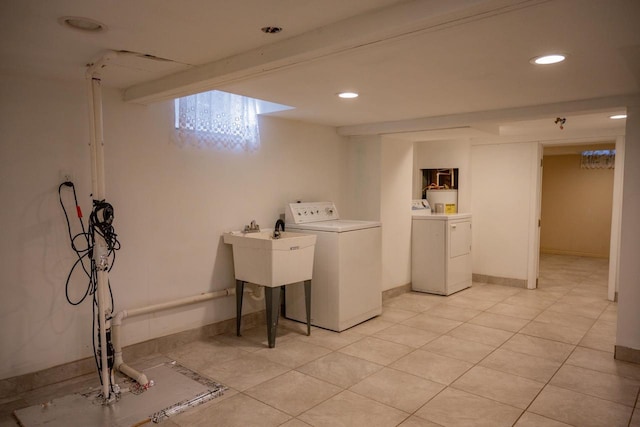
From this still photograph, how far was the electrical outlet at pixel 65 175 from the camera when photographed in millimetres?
2838

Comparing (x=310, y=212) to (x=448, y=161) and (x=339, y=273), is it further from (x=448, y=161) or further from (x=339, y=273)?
(x=448, y=161)

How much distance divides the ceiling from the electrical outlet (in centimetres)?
63

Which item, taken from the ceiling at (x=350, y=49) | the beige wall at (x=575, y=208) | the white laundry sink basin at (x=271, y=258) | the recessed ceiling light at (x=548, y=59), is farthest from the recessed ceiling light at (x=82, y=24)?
the beige wall at (x=575, y=208)

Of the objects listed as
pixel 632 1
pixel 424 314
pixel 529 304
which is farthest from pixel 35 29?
pixel 529 304

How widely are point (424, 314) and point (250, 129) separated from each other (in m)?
2.65

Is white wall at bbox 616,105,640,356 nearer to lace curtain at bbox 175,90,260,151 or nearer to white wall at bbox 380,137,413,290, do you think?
white wall at bbox 380,137,413,290

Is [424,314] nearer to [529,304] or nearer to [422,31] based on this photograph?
[529,304]

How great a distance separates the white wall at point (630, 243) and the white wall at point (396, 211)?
2.34 meters

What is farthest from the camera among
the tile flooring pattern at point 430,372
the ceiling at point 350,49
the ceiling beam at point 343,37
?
the tile flooring pattern at point 430,372

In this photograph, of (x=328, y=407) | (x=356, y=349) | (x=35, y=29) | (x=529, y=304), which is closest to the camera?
(x=35, y=29)

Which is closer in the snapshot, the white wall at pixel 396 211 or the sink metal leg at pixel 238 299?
the sink metal leg at pixel 238 299

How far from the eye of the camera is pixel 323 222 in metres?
4.41

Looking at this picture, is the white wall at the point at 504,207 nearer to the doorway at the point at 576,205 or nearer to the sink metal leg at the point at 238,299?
the doorway at the point at 576,205

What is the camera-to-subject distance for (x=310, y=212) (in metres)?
4.37
